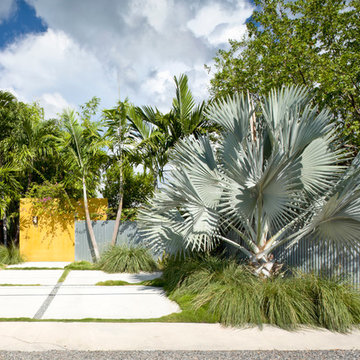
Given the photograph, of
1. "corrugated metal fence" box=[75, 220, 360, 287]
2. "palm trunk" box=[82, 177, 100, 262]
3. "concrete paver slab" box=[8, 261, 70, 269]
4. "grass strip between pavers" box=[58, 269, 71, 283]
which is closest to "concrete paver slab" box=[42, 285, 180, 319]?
"grass strip between pavers" box=[58, 269, 71, 283]

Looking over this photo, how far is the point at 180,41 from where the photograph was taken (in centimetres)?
1101

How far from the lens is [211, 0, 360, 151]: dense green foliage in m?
9.64

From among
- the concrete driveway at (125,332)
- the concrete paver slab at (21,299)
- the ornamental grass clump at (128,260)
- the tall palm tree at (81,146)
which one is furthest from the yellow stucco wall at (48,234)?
the concrete driveway at (125,332)

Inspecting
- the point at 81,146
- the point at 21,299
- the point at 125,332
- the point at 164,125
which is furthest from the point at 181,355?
the point at 81,146

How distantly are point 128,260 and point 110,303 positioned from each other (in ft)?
11.7

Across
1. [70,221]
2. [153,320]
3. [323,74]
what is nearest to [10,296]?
[153,320]

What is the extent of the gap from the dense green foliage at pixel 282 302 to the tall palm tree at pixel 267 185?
659mm

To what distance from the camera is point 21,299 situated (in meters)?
6.73

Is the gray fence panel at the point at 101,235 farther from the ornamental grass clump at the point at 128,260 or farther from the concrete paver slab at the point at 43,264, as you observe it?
the ornamental grass clump at the point at 128,260

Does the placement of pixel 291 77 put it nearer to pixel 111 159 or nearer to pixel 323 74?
pixel 323 74

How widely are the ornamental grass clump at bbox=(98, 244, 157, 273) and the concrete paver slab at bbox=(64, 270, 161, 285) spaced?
24 cm

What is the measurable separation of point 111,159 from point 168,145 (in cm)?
226

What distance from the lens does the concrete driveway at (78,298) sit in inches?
227

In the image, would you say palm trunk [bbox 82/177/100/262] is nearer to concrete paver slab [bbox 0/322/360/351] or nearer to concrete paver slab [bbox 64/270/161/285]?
concrete paver slab [bbox 64/270/161/285]
